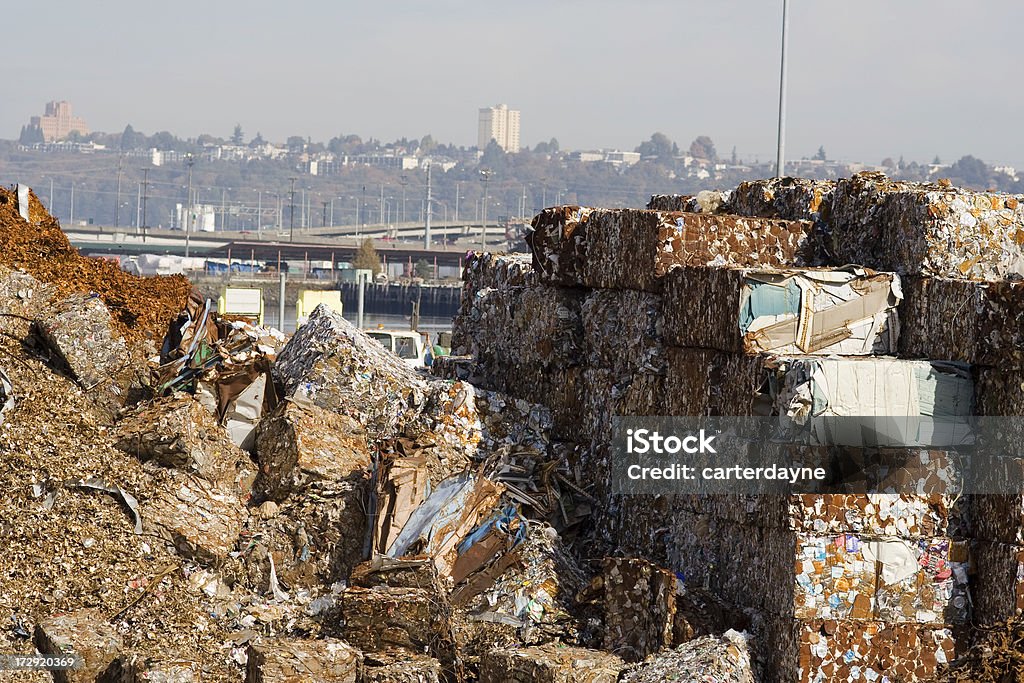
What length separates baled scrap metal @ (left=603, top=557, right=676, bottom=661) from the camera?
5508 mm

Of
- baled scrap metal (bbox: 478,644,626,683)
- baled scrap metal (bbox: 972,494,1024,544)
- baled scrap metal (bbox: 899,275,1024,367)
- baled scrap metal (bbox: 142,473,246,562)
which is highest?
baled scrap metal (bbox: 899,275,1024,367)

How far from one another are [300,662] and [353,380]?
304 cm

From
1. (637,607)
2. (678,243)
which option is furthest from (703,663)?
(678,243)

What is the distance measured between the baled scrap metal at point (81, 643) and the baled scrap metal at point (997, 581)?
4202 mm

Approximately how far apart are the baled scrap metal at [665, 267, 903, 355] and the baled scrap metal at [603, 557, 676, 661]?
46.6 inches

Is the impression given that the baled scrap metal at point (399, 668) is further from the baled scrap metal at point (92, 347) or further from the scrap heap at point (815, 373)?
the baled scrap metal at point (92, 347)

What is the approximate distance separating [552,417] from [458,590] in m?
1.66

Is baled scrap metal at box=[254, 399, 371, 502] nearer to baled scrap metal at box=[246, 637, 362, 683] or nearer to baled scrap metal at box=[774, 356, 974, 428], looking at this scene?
baled scrap metal at box=[246, 637, 362, 683]

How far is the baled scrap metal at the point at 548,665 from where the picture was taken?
17.2 feet

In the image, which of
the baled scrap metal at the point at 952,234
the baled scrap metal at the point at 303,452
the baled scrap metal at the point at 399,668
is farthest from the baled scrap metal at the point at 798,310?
Result: the baled scrap metal at the point at 303,452

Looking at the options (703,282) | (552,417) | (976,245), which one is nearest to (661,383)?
(703,282)

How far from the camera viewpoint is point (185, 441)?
726cm

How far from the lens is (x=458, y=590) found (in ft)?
20.0

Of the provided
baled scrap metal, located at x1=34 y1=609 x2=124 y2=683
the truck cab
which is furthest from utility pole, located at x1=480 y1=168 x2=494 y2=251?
baled scrap metal, located at x1=34 y1=609 x2=124 y2=683
